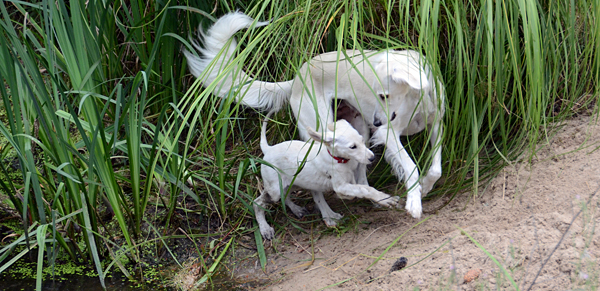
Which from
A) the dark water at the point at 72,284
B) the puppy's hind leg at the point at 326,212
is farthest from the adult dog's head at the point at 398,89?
the dark water at the point at 72,284

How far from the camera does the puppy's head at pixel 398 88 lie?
110 inches

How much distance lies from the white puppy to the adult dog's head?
20 cm

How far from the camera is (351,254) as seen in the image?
2.94 metres

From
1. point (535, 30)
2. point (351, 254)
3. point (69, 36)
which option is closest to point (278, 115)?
point (351, 254)

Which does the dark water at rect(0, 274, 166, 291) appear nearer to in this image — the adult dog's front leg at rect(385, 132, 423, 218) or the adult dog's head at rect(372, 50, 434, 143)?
the adult dog's front leg at rect(385, 132, 423, 218)

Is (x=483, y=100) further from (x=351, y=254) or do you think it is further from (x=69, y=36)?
(x=69, y=36)

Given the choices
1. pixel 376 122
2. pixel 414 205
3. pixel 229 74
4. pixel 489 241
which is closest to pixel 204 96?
pixel 229 74

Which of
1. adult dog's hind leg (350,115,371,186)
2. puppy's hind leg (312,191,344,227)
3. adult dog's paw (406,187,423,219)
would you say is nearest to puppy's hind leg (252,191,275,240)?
puppy's hind leg (312,191,344,227)

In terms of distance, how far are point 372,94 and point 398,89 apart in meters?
0.30

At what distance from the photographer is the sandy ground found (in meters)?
2.12

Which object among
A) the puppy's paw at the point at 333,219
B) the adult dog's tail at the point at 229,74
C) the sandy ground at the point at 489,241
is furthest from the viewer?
the puppy's paw at the point at 333,219

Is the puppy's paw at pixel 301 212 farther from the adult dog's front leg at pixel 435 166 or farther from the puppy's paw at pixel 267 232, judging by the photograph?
the adult dog's front leg at pixel 435 166

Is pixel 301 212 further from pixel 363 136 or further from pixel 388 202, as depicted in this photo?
pixel 388 202

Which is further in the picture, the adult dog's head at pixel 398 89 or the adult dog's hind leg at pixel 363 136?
the adult dog's hind leg at pixel 363 136
